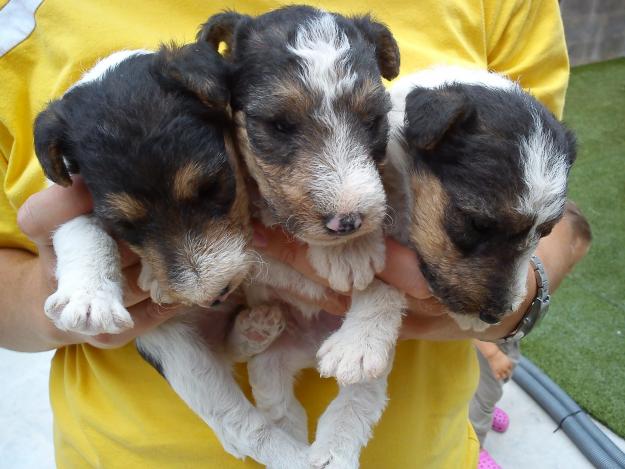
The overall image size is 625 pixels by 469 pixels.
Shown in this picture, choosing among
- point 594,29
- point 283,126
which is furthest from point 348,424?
point 594,29

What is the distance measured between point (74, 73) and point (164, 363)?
3.37 ft

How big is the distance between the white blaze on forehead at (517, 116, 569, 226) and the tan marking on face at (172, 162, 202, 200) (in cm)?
90

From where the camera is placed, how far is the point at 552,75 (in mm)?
2344

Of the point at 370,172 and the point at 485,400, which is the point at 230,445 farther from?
the point at 485,400

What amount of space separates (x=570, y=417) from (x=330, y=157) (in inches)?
137

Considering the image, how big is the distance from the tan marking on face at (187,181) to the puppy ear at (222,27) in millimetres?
465

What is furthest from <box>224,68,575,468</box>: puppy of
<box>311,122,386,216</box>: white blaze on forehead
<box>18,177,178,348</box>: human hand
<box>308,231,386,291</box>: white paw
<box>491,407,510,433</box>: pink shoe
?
<box>491,407,510,433</box>: pink shoe

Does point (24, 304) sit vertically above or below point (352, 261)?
below

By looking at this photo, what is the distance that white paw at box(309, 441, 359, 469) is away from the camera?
1867 millimetres

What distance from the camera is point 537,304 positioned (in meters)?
2.03

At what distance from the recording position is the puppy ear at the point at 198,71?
163 cm

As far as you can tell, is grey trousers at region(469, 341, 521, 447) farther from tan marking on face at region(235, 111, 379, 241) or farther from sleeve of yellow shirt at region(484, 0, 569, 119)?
tan marking on face at region(235, 111, 379, 241)

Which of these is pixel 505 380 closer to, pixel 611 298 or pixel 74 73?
pixel 611 298

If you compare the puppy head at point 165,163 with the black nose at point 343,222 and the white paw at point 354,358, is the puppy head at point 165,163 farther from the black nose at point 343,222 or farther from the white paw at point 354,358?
the white paw at point 354,358
